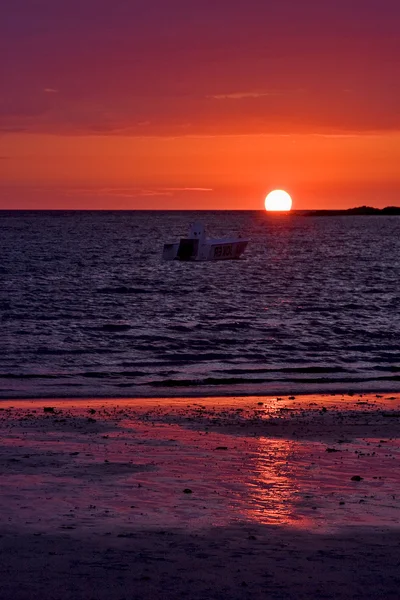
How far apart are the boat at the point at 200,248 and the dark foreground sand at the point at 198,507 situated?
7896 cm

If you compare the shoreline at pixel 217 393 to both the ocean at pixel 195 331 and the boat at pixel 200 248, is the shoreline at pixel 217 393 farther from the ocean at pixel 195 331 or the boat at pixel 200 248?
the boat at pixel 200 248

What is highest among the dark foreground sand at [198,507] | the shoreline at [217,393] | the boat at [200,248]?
the boat at [200,248]

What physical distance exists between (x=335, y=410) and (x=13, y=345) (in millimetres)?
18720

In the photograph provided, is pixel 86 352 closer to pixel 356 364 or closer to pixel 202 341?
pixel 202 341

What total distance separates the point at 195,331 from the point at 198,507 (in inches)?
1215

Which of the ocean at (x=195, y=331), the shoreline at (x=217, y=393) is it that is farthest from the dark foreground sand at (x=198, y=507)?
the ocean at (x=195, y=331)

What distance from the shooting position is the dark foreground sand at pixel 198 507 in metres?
9.40

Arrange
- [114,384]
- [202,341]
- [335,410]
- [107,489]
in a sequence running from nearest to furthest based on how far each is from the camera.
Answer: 1. [107,489]
2. [335,410]
3. [114,384]
4. [202,341]

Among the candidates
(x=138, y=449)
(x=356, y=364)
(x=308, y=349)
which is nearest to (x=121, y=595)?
(x=138, y=449)

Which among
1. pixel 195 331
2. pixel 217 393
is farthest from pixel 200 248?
pixel 217 393

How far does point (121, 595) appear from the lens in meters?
8.95

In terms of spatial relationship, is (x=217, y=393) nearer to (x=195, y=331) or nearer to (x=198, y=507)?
(x=198, y=507)

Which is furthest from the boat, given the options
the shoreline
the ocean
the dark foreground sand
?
the dark foreground sand

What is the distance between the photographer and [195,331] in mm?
43125
